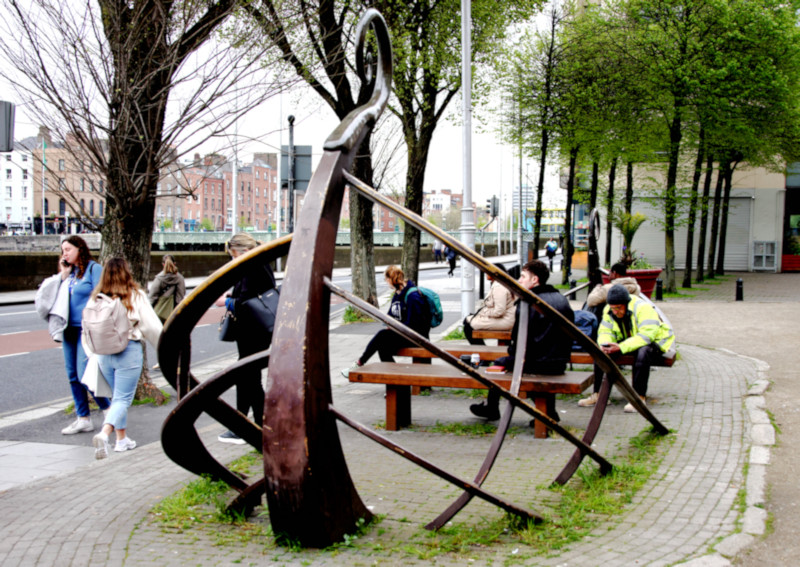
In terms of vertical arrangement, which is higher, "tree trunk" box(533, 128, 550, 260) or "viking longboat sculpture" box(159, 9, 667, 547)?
"tree trunk" box(533, 128, 550, 260)

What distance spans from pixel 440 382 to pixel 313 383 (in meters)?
2.83

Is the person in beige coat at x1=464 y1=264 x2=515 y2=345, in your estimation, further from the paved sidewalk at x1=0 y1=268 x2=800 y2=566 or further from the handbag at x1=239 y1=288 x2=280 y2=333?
the handbag at x1=239 y1=288 x2=280 y2=333

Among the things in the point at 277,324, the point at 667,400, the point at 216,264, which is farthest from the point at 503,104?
the point at 277,324

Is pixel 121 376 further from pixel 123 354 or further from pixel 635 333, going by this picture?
pixel 635 333

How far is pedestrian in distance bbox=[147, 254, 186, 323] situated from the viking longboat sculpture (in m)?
6.27

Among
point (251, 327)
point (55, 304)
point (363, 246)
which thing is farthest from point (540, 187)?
point (251, 327)

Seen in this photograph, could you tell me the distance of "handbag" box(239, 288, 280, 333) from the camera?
238 inches

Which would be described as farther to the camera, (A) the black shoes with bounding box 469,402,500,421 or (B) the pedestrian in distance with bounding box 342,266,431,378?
(B) the pedestrian in distance with bounding box 342,266,431,378

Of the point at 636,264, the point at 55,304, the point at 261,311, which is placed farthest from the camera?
the point at 636,264

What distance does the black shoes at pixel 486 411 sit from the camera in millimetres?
7121

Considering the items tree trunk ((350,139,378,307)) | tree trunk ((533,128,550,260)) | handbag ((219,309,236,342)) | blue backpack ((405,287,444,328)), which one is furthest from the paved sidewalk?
tree trunk ((533,128,550,260))

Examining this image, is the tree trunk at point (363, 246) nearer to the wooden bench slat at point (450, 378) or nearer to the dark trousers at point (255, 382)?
the wooden bench slat at point (450, 378)

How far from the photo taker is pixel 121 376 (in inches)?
247

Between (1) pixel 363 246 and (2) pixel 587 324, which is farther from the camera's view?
(1) pixel 363 246
